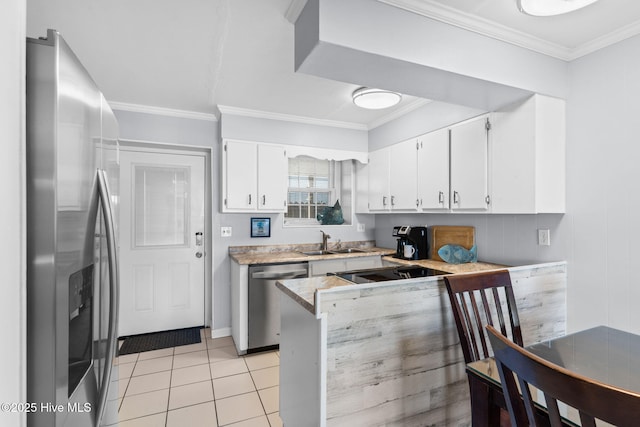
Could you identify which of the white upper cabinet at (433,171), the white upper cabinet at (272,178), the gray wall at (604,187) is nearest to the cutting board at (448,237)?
the white upper cabinet at (433,171)

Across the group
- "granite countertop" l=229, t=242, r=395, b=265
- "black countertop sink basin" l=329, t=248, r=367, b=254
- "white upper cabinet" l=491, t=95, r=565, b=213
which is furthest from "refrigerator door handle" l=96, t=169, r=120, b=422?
"black countertop sink basin" l=329, t=248, r=367, b=254

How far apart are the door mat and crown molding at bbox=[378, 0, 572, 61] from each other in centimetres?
347

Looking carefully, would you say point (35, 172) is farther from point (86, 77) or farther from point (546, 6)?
point (546, 6)

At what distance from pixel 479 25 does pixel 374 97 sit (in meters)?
1.04

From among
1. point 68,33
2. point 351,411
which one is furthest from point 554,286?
point 68,33

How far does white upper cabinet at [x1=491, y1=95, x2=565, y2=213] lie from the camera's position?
207 cm

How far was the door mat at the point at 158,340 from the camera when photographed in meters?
3.13

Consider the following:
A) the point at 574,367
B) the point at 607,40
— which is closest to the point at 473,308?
the point at 574,367

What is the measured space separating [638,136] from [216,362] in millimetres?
3521

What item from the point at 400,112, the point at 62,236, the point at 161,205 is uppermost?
the point at 400,112

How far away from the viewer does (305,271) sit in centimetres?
318

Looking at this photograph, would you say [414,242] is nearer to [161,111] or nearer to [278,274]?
[278,274]

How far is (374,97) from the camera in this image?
8.81 feet

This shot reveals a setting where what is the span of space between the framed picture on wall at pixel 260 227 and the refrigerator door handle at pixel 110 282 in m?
2.53
